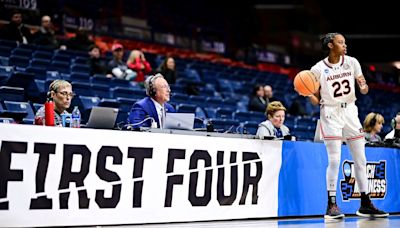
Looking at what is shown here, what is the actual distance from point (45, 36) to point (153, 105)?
6234 millimetres

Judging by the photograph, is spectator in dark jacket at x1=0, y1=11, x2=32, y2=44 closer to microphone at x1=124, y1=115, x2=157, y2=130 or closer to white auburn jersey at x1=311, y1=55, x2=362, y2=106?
microphone at x1=124, y1=115, x2=157, y2=130

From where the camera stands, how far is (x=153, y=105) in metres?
6.59

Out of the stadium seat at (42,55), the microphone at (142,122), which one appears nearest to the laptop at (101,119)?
the microphone at (142,122)

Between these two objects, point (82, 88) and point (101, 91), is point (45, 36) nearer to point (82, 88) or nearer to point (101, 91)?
point (101, 91)

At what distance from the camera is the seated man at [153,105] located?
640cm

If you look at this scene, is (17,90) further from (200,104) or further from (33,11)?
(33,11)

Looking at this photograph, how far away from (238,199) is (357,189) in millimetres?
1805

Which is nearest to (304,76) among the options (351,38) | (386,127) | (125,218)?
(125,218)

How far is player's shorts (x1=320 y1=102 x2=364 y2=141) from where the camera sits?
6234 mm

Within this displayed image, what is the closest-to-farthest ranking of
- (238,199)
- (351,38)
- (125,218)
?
(125,218), (238,199), (351,38)

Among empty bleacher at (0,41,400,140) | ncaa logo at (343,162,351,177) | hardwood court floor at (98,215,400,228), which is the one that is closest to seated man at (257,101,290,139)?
empty bleacher at (0,41,400,140)

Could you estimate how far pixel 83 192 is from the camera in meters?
4.87

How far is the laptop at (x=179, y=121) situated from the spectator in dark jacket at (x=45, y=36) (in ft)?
21.9

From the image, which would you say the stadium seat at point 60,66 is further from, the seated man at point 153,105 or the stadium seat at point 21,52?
the seated man at point 153,105
